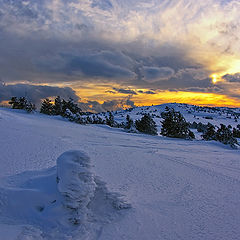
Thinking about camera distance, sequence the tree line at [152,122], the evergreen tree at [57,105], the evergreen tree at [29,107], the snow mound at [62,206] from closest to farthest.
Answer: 1. the snow mound at [62,206]
2. the tree line at [152,122]
3. the evergreen tree at [29,107]
4. the evergreen tree at [57,105]

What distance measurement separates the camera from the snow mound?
3.68 metres

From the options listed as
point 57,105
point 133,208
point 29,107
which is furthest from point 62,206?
point 57,105

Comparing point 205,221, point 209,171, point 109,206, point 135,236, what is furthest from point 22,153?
point 209,171

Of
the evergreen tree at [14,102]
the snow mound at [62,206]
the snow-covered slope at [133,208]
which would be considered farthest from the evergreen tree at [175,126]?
the evergreen tree at [14,102]

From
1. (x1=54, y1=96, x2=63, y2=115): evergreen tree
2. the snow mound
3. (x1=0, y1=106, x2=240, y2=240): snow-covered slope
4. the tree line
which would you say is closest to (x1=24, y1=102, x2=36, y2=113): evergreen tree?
the tree line

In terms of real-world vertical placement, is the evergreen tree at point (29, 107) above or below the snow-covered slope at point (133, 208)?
above

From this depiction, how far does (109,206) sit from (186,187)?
3085 millimetres

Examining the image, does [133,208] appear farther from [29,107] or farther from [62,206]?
[29,107]

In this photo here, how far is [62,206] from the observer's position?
404 centimetres

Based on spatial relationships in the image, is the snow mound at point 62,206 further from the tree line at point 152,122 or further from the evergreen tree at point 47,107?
the evergreen tree at point 47,107

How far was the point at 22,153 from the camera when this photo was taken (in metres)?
8.59

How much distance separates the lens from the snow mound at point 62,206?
3676mm

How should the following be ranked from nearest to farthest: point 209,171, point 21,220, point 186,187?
point 21,220 < point 186,187 < point 209,171

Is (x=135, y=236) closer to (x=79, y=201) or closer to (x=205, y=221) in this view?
(x=79, y=201)
